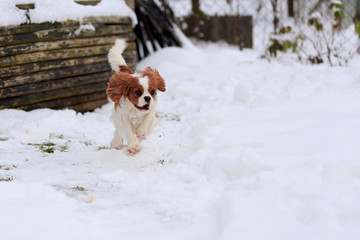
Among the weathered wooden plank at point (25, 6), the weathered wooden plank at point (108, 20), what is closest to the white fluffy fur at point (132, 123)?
the weathered wooden plank at point (25, 6)

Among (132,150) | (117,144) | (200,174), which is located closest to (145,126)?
(132,150)

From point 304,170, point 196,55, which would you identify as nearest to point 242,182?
point 304,170

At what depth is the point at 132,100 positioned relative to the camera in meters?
3.30

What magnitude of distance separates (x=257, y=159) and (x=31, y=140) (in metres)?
2.48

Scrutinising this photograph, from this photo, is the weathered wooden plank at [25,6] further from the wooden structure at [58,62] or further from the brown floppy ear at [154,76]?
the brown floppy ear at [154,76]

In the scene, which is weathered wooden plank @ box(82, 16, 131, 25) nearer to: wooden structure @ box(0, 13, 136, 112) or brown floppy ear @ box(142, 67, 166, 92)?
wooden structure @ box(0, 13, 136, 112)


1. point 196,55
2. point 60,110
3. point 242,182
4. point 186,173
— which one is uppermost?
point 242,182

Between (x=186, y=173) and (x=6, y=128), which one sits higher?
(x=186, y=173)

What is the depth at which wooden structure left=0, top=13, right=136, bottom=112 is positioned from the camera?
4602mm

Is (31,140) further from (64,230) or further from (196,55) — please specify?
(196,55)

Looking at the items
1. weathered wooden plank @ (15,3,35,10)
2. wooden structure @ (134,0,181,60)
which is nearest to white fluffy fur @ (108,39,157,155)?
weathered wooden plank @ (15,3,35,10)

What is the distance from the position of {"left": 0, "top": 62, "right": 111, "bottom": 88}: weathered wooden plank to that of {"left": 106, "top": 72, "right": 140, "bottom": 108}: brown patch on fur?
1783 mm

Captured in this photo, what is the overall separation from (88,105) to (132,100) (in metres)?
2.28

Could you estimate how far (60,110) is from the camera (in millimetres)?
4914
